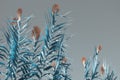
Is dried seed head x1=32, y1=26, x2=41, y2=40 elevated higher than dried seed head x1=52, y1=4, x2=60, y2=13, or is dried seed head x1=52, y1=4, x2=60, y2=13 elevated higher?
dried seed head x1=52, y1=4, x2=60, y2=13

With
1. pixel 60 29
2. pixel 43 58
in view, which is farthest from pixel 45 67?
pixel 60 29

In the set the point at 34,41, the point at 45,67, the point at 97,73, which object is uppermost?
the point at 34,41

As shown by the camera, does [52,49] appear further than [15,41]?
Yes

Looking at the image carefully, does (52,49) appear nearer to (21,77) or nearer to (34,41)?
(34,41)

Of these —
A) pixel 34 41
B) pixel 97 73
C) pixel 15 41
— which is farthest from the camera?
pixel 97 73

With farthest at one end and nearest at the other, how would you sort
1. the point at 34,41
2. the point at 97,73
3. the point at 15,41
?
the point at 97,73
the point at 34,41
the point at 15,41

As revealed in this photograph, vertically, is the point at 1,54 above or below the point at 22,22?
below

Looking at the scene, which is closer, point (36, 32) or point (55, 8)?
point (36, 32)

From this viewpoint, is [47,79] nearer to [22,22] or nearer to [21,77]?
[21,77]

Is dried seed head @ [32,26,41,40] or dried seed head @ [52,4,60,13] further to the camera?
dried seed head @ [52,4,60,13]

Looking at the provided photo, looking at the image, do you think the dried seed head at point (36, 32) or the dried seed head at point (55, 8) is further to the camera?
the dried seed head at point (55, 8)

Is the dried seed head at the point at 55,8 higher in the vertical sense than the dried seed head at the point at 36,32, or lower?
higher
